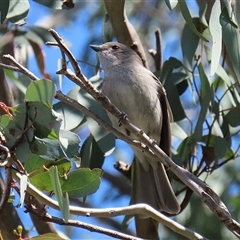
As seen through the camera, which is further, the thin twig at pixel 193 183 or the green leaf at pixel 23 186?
the thin twig at pixel 193 183

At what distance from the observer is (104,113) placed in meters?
3.35

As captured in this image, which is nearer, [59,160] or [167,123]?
[59,160]

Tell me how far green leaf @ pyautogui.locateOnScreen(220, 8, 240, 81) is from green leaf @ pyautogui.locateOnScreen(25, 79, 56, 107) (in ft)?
3.13

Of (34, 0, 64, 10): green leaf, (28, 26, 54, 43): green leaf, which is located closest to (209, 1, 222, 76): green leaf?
(34, 0, 64, 10): green leaf

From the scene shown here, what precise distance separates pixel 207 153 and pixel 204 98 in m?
0.37

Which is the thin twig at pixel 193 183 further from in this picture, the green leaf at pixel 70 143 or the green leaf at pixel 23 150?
the green leaf at pixel 23 150

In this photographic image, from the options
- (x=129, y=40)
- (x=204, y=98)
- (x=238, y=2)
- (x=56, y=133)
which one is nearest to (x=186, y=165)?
(x=204, y=98)

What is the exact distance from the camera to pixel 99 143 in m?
3.19

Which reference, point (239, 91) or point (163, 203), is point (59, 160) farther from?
point (239, 91)

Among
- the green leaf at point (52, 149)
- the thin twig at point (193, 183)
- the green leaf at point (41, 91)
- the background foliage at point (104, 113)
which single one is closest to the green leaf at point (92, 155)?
the background foliage at point (104, 113)

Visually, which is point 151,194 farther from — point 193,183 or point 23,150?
point 23,150

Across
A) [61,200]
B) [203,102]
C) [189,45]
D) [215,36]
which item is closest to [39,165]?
[61,200]

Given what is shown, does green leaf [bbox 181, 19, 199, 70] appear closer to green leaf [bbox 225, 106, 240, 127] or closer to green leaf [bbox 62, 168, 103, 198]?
green leaf [bbox 225, 106, 240, 127]

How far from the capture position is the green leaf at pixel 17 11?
10.4 ft
